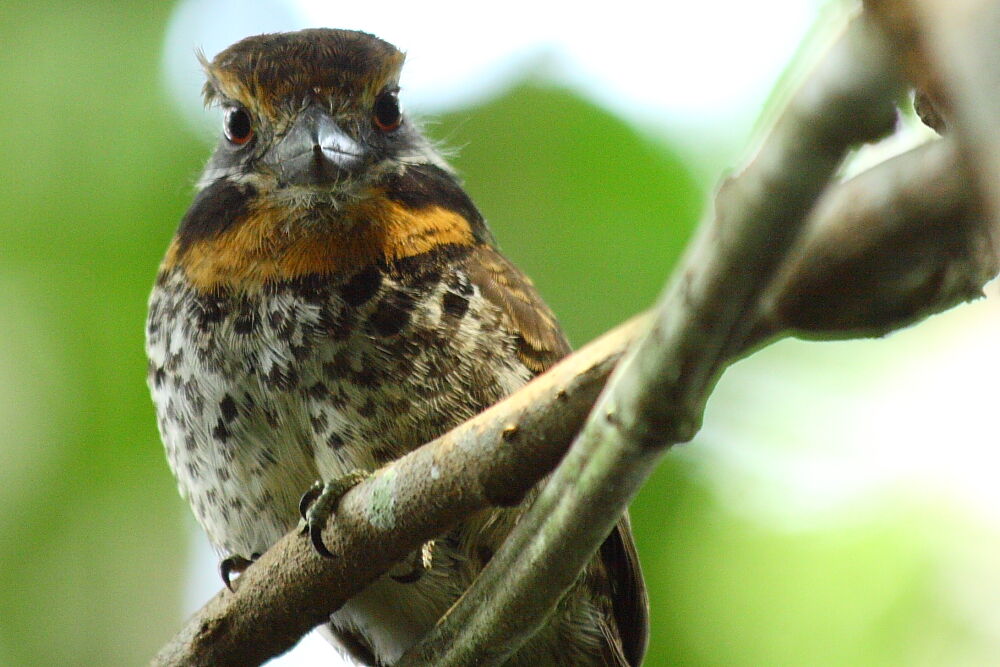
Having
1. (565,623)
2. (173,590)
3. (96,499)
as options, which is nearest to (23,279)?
(96,499)

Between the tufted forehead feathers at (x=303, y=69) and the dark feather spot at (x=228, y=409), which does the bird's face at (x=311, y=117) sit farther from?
the dark feather spot at (x=228, y=409)

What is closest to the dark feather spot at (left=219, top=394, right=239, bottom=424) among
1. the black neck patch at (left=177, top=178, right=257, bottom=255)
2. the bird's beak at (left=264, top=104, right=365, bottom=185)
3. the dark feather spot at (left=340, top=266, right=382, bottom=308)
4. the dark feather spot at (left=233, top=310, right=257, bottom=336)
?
the dark feather spot at (left=233, top=310, right=257, bottom=336)

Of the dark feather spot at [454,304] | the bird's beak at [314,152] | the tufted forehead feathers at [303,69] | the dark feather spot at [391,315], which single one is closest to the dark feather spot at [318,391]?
the dark feather spot at [391,315]

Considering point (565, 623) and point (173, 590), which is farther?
point (173, 590)

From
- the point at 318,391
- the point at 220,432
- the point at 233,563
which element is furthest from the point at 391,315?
the point at 233,563

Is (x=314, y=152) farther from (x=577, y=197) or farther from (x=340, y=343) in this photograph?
(x=577, y=197)

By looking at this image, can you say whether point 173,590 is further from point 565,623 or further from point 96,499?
point 565,623
